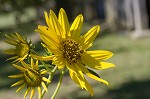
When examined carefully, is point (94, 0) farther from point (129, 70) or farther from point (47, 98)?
point (47, 98)

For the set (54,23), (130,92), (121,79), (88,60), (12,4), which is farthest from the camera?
(121,79)

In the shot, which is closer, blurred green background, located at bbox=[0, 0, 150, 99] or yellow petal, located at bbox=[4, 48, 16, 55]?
yellow petal, located at bbox=[4, 48, 16, 55]

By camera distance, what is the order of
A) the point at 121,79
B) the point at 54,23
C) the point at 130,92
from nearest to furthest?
the point at 54,23
the point at 130,92
the point at 121,79

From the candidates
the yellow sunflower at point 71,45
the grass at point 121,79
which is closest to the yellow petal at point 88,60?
the yellow sunflower at point 71,45

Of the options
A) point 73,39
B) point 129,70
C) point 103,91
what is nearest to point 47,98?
point 103,91

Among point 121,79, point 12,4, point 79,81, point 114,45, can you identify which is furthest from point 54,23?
point 114,45

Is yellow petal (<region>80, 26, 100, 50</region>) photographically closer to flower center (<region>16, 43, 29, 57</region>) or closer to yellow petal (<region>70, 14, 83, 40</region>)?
yellow petal (<region>70, 14, 83, 40</region>)

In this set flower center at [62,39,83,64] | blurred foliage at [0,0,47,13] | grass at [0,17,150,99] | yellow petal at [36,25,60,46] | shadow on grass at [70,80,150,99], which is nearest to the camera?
yellow petal at [36,25,60,46]

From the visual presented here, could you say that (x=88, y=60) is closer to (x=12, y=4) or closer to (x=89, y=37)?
(x=89, y=37)

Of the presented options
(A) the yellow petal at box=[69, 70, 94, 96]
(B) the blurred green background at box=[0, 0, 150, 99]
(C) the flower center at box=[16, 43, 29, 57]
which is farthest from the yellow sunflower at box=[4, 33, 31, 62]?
(B) the blurred green background at box=[0, 0, 150, 99]
